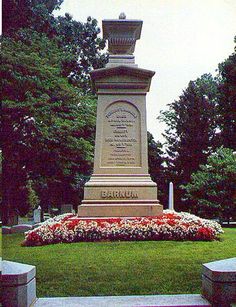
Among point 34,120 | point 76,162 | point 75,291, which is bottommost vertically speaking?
point 75,291

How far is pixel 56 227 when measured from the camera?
1227cm

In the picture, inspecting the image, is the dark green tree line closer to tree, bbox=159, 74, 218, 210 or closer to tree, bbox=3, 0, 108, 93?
tree, bbox=3, 0, 108, 93

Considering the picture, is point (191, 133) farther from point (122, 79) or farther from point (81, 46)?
point (122, 79)

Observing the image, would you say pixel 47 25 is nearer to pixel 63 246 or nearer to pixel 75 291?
pixel 63 246

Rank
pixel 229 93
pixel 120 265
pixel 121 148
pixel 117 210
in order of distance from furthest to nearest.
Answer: pixel 229 93, pixel 121 148, pixel 117 210, pixel 120 265

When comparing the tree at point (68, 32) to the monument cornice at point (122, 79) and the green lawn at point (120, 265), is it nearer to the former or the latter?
the monument cornice at point (122, 79)

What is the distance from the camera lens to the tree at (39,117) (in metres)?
21.2

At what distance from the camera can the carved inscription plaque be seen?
14.9 m

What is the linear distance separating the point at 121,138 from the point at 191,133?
2701cm

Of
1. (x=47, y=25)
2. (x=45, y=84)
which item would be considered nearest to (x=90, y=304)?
(x=45, y=84)

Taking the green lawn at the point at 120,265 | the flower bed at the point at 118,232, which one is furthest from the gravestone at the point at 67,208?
the green lawn at the point at 120,265

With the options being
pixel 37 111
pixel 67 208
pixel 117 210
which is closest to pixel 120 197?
pixel 117 210

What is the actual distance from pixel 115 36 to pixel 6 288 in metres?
11.9

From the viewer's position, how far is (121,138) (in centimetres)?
1502
